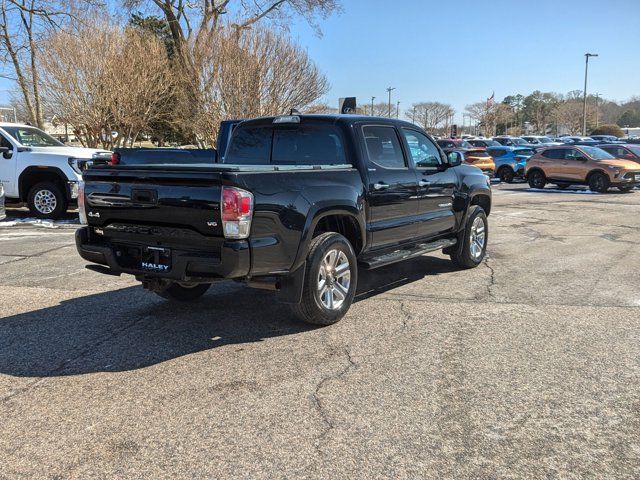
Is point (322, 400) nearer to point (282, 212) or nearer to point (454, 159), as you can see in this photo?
point (282, 212)

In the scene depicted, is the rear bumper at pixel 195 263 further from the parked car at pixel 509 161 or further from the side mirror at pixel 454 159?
the parked car at pixel 509 161

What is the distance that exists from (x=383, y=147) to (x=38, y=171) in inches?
360

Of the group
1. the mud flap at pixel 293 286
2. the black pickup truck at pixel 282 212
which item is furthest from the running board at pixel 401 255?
the mud flap at pixel 293 286

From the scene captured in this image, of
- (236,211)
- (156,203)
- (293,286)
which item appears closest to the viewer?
(236,211)

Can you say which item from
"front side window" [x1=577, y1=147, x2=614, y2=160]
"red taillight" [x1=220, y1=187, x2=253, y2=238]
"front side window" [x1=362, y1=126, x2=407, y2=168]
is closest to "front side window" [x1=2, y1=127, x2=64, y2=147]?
"front side window" [x1=362, y1=126, x2=407, y2=168]

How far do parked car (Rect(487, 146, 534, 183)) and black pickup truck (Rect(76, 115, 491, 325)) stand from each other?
66.9 feet

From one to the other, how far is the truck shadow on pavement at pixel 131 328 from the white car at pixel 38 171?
6686mm

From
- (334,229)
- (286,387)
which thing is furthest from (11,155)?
(286,387)

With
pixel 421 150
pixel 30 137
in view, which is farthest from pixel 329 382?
pixel 30 137

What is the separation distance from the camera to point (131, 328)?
5.29 meters

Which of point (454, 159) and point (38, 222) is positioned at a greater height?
point (454, 159)

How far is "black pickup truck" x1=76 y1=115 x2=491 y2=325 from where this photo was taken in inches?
172

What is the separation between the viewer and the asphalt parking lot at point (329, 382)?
3074mm

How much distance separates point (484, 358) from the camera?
4.47 m
